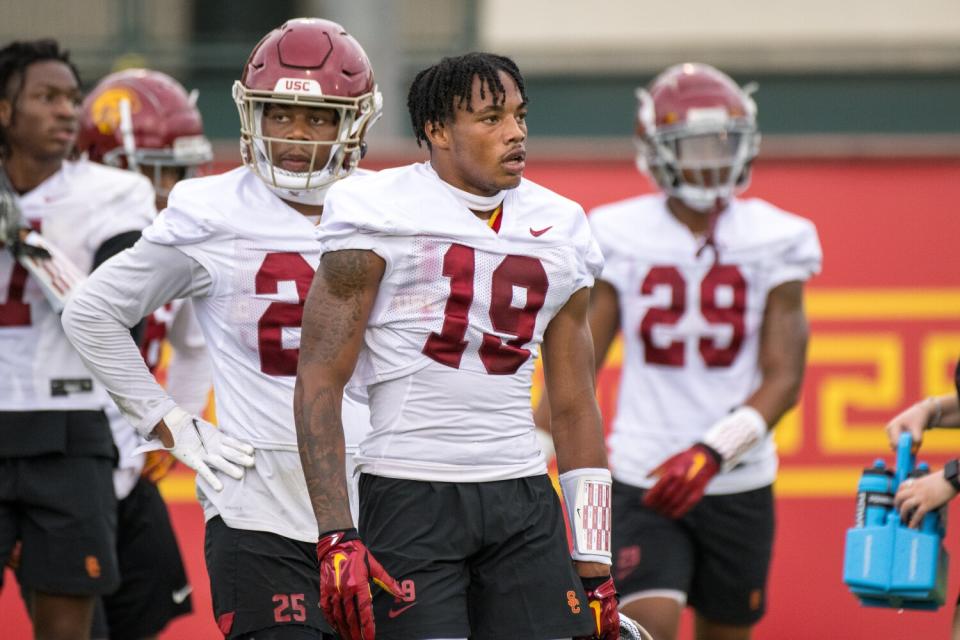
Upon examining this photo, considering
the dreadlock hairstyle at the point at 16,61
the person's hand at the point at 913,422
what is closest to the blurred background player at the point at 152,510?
the dreadlock hairstyle at the point at 16,61

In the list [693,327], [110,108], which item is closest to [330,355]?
[693,327]

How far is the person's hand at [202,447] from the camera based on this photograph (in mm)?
3988

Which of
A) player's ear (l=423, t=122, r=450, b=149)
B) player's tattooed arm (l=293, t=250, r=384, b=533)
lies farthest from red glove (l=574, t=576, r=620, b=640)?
player's ear (l=423, t=122, r=450, b=149)

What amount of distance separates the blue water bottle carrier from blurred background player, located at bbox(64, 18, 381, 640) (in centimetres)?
138

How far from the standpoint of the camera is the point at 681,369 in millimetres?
5465

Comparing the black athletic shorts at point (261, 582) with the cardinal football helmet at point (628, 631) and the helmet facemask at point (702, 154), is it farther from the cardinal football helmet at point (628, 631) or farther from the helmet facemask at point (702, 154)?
the helmet facemask at point (702, 154)

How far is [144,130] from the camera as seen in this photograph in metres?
5.84

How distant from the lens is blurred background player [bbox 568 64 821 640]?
17.5ft

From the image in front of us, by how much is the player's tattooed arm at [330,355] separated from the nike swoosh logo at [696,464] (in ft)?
5.87

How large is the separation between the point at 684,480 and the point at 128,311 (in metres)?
1.84

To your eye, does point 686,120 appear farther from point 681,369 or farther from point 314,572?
point 314,572

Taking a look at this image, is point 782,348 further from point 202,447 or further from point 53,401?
point 53,401

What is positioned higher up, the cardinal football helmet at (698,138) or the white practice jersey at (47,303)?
the cardinal football helmet at (698,138)

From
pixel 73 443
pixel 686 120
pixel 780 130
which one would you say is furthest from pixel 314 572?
pixel 780 130
